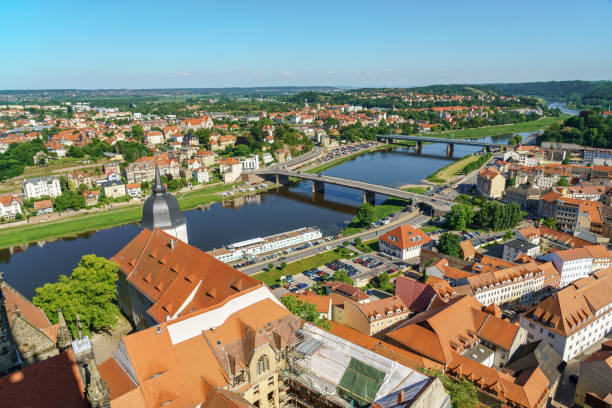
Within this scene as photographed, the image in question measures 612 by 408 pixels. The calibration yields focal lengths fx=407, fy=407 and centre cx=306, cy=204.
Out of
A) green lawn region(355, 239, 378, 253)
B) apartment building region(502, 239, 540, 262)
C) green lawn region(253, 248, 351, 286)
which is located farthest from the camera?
green lawn region(355, 239, 378, 253)

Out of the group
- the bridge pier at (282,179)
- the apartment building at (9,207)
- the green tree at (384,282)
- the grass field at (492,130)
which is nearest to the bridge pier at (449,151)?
the grass field at (492,130)

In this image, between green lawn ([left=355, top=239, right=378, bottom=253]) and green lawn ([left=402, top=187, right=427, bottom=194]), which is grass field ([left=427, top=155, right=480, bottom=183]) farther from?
green lawn ([left=355, top=239, right=378, bottom=253])

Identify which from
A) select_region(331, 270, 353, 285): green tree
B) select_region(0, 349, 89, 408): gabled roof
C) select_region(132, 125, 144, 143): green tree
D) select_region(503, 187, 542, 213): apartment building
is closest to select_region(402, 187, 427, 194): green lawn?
select_region(503, 187, 542, 213): apartment building

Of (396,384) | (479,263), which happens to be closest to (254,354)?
(396,384)

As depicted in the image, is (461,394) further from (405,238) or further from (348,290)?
(405,238)

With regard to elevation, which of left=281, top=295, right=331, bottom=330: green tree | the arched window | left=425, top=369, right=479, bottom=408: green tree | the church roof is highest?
the church roof

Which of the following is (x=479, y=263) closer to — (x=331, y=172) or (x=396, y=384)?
(x=396, y=384)

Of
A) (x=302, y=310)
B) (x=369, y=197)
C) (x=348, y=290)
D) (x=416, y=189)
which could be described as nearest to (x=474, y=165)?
(x=416, y=189)

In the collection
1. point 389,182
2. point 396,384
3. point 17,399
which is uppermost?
point 17,399
